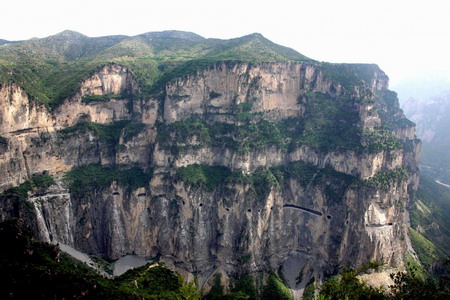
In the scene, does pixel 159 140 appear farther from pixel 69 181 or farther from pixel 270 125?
pixel 270 125

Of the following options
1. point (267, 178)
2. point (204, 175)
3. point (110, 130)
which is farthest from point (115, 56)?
point (267, 178)

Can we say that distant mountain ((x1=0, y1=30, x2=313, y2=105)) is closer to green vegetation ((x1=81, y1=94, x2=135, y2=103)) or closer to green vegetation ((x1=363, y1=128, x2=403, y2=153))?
green vegetation ((x1=81, y1=94, x2=135, y2=103))

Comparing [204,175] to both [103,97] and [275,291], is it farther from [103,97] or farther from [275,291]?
[103,97]

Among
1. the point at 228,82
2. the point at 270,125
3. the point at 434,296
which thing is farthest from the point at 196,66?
the point at 434,296

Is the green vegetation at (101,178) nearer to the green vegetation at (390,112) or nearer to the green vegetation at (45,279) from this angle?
the green vegetation at (45,279)

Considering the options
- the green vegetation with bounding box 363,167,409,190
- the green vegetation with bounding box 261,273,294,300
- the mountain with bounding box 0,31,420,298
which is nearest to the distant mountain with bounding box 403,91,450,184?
the green vegetation with bounding box 363,167,409,190

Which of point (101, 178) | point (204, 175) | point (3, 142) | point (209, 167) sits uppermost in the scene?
point (3, 142)

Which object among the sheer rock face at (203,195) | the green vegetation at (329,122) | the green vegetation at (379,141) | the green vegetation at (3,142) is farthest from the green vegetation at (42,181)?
the green vegetation at (379,141)
